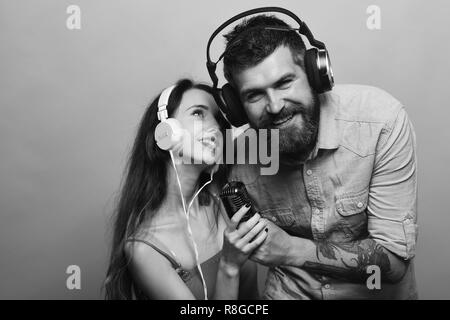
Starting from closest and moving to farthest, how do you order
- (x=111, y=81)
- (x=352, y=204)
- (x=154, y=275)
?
(x=154, y=275) → (x=352, y=204) → (x=111, y=81)

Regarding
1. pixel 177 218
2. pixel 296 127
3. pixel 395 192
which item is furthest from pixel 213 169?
pixel 395 192

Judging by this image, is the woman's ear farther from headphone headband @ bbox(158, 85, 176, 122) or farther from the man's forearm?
the man's forearm

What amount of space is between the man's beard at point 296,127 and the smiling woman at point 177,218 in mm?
208

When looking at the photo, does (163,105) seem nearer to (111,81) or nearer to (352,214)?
(111,81)

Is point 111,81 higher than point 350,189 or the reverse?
higher

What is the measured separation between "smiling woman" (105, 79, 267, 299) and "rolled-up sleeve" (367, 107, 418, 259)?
0.37 metres

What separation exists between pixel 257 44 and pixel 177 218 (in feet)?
1.97

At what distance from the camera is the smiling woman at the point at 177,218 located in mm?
1401

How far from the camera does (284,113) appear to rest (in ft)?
4.64

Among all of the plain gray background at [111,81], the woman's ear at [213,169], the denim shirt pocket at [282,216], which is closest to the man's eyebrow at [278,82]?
the woman's ear at [213,169]

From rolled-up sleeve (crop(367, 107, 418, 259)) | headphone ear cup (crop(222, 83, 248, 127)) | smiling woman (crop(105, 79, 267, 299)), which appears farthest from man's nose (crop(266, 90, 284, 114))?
rolled-up sleeve (crop(367, 107, 418, 259))
